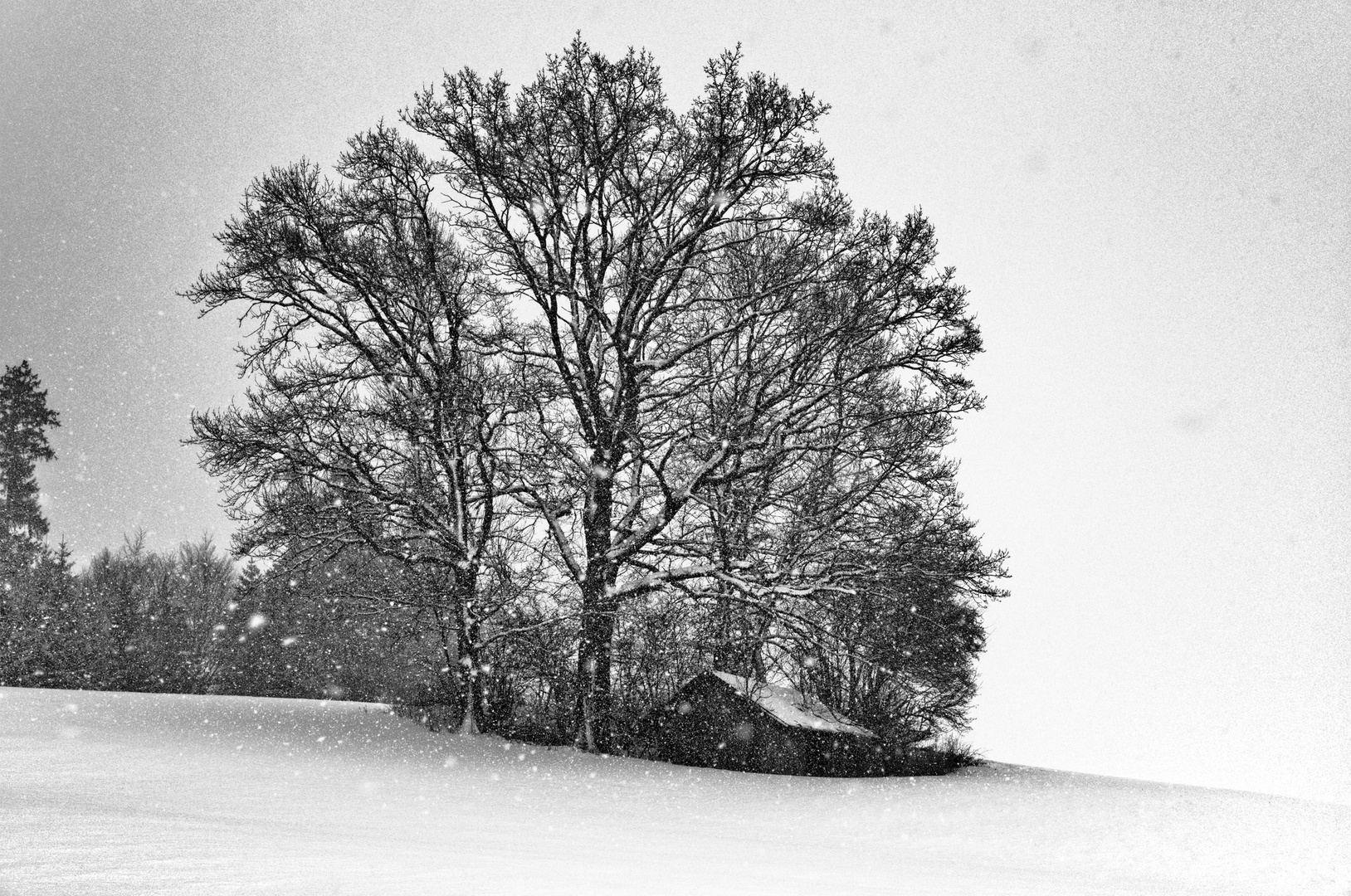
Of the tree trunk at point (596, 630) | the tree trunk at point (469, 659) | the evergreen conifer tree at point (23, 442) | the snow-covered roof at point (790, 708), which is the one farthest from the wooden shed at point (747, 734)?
the evergreen conifer tree at point (23, 442)

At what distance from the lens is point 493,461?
611 inches

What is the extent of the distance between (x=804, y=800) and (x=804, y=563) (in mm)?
3952

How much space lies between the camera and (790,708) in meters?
15.8

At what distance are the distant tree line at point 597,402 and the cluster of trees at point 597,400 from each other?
0.20 ft

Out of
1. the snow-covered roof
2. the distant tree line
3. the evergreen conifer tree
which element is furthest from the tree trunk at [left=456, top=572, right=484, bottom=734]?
the evergreen conifer tree

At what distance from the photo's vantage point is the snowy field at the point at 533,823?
4789 millimetres

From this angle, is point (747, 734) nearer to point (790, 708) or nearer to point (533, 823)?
point (790, 708)

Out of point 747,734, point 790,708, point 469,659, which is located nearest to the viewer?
point 747,734

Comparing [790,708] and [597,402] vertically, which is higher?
[597,402]

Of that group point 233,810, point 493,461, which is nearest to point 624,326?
point 493,461

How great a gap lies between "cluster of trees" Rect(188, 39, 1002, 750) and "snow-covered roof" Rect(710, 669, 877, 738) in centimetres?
60

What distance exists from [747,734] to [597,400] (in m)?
5.99

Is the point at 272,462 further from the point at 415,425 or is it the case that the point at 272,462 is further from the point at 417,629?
the point at 417,629

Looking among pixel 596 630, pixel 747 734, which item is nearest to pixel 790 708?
pixel 747 734
